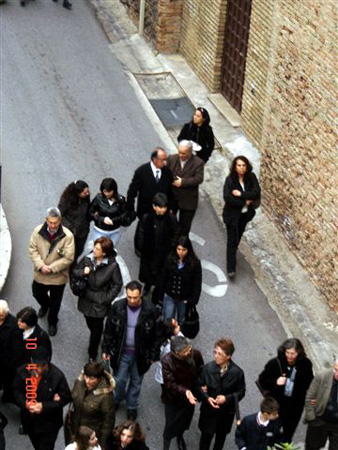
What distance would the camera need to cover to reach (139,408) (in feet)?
39.7

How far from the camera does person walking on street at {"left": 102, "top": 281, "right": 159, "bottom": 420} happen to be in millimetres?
11164

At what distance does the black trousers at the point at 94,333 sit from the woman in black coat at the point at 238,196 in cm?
270

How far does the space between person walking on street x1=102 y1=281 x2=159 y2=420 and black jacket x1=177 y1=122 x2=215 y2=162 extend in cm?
440

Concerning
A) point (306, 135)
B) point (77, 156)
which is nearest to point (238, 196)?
point (306, 135)

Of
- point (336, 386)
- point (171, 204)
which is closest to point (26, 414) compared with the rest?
point (336, 386)

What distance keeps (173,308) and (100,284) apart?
1184 mm

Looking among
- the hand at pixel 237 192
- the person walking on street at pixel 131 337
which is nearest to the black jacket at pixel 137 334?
the person walking on street at pixel 131 337

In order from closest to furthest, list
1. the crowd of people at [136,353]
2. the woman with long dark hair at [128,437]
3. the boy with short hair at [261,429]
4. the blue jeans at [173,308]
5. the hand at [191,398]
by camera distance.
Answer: the woman with long dark hair at [128,437], the boy with short hair at [261,429], the crowd of people at [136,353], the hand at [191,398], the blue jeans at [173,308]

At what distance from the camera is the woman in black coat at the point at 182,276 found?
476 inches

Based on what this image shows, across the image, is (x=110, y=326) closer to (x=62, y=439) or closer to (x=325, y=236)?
(x=62, y=439)

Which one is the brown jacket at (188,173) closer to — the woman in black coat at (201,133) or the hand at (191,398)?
the woman in black coat at (201,133)

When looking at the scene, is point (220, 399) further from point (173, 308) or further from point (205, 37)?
point (205, 37)

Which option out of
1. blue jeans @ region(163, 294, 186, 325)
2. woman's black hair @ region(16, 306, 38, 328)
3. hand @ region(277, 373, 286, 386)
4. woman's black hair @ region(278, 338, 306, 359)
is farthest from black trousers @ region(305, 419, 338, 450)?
woman's black hair @ region(16, 306, 38, 328)

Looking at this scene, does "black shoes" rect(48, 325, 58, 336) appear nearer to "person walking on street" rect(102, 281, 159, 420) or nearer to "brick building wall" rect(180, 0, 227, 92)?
"person walking on street" rect(102, 281, 159, 420)
